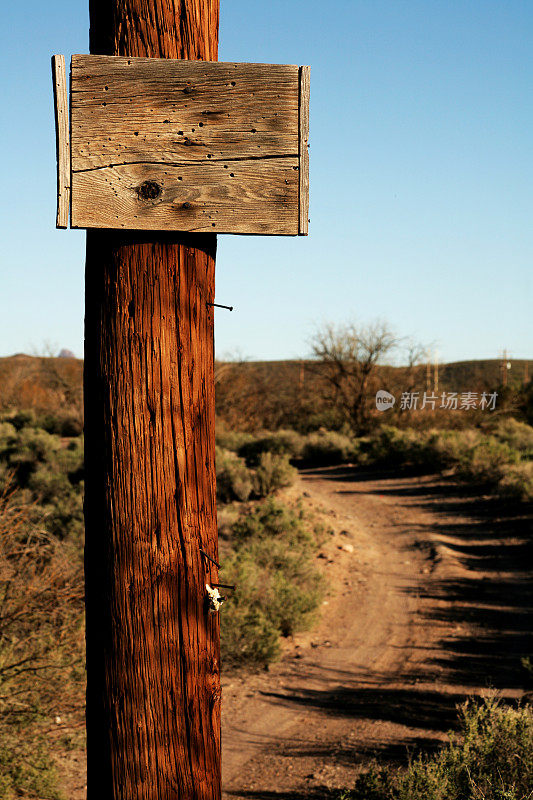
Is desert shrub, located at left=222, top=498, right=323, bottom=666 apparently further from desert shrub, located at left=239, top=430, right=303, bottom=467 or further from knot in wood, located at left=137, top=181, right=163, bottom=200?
knot in wood, located at left=137, top=181, right=163, bottom=200

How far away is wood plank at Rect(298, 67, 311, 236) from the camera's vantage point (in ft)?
6.25

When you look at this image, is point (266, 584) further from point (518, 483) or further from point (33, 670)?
point (518, 483)

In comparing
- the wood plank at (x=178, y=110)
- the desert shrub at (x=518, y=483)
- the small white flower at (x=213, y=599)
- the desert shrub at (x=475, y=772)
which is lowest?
the desert shrub at (x=475, y=772)

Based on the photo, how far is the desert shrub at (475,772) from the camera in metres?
3.54

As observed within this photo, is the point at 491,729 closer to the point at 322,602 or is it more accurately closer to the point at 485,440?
the point at 322,602

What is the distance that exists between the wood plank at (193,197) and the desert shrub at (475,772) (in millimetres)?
2809

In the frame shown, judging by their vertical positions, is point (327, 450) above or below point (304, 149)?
below

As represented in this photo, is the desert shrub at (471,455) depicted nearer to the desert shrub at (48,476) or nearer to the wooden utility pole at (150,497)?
the desert shrub at (48,476)

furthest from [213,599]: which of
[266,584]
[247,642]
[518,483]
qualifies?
[518,483]

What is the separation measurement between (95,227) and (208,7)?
27.8 inches

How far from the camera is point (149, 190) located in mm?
1872

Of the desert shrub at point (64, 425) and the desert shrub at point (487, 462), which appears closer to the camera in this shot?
the desert shrub at point (487, 462)

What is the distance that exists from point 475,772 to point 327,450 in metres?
18.2

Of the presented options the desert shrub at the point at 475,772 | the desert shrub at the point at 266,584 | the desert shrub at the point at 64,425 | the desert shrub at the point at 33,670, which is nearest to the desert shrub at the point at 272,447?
the desert shrub at the point at 266,584
